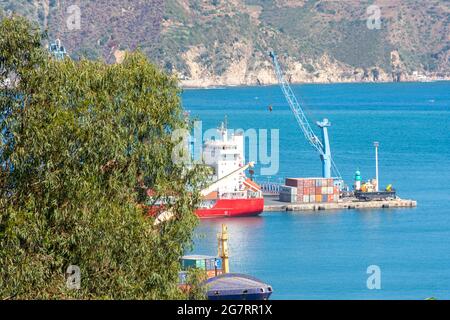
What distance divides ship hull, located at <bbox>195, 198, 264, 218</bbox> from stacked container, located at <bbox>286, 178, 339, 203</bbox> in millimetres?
2170

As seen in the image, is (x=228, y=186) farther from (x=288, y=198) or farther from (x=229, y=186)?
(x=288, y=198)

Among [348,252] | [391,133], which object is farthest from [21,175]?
[391,133]

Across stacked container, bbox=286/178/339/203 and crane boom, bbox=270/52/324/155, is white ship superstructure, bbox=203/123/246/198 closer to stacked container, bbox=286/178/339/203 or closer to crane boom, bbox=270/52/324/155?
stacked container, bbox=286/178/339/203

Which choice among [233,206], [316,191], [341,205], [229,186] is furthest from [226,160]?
[341,205]

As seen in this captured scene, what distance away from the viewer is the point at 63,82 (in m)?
11.0

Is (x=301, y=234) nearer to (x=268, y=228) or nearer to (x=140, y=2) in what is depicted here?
(x=268, y=228)

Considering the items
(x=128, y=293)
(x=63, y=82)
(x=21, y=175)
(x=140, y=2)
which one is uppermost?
(x=140, y=2)

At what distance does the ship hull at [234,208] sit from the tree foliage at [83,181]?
2788 cm

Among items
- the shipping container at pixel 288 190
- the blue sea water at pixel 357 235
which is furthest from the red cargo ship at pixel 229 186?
the shipping container at pixel 288 190

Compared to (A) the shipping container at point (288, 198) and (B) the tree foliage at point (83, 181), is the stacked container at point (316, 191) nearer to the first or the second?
(A) the shipping container at point (288, 198)

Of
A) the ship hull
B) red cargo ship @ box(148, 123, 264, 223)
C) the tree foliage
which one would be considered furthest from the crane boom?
the tree foliage
